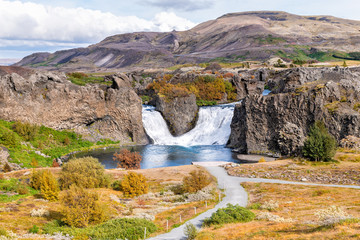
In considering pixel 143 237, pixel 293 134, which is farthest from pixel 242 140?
pixel 143 237

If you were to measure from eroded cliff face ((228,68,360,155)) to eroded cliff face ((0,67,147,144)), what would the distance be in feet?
78.7

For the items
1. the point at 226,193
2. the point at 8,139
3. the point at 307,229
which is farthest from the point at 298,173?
the point at 8,139

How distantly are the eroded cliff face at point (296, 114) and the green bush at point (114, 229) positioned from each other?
36009mm

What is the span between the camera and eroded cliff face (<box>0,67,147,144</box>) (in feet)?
192

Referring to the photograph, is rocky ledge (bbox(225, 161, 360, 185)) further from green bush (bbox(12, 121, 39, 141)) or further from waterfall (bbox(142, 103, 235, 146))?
green bush (bbox(12, 121, 39, 141))

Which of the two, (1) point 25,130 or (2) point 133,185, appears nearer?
(2) point 133,185

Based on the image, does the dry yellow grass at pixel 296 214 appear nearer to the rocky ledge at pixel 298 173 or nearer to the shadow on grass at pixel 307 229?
the shadow on grass at pixel 307 229

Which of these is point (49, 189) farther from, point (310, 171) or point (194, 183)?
point (310, 171)

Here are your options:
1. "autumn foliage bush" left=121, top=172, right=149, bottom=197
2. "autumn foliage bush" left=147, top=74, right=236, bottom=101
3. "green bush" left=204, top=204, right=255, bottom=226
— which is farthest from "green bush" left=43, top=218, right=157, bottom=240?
"autumn foliage bush" left=147, top=74, right=236, bottom=101

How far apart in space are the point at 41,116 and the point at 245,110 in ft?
131

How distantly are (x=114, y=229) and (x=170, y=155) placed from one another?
4136 centimetres

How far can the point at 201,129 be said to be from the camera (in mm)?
77312

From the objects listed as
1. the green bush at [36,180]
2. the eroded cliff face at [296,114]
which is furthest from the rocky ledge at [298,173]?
the green bush at [36,180]

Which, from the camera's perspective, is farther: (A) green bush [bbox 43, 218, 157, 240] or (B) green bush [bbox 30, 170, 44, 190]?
(B) green bush [bbox 30, 170, 44, 190]
